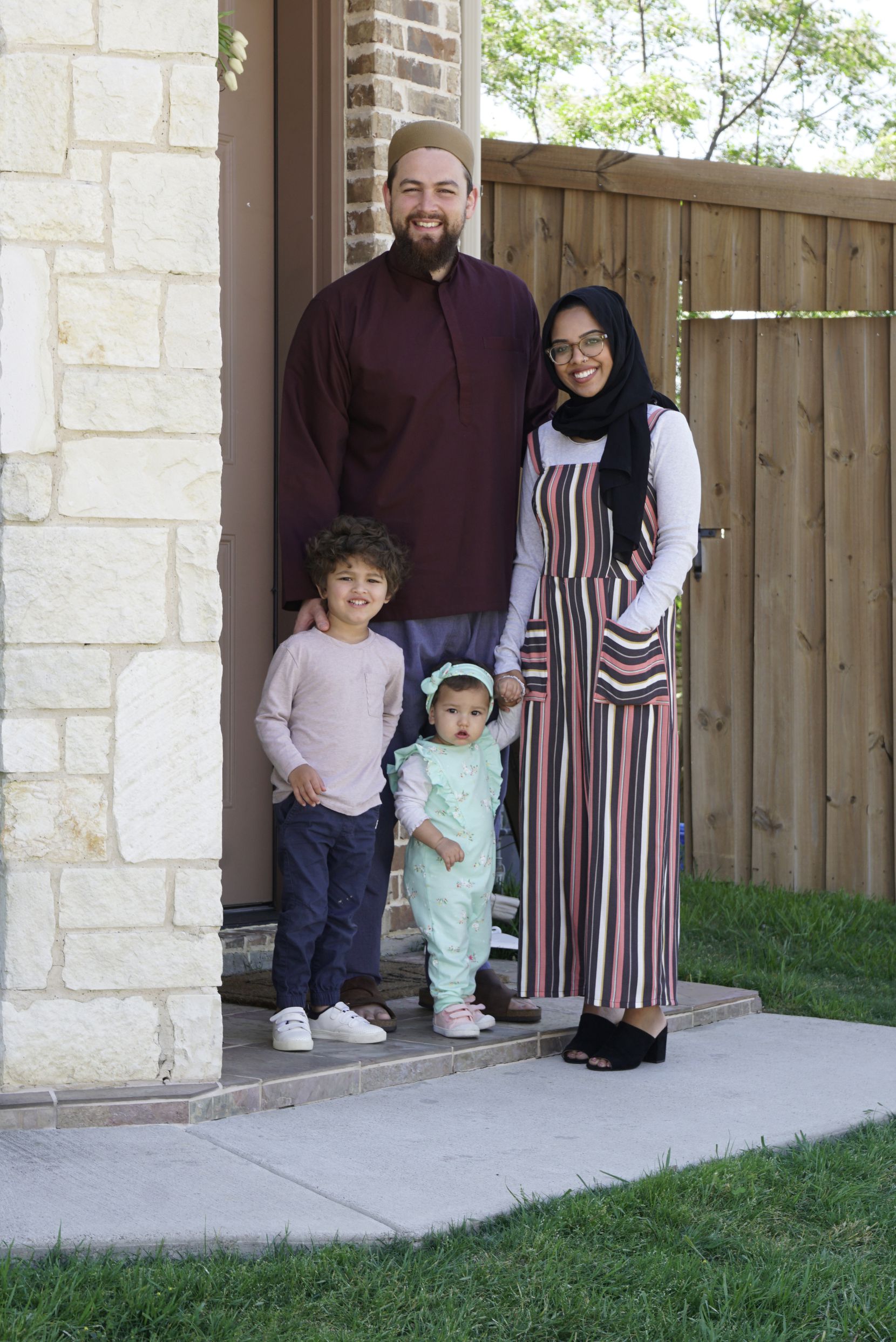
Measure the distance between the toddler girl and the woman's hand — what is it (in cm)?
3

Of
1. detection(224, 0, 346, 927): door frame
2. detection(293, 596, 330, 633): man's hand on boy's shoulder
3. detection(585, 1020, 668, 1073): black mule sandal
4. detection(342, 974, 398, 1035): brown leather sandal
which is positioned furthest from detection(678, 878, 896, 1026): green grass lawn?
detection(293, 596, 330, 633): man's hand on boy's shoulder

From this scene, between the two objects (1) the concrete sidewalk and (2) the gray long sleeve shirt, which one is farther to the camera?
(2) the gray long sleeve shirt

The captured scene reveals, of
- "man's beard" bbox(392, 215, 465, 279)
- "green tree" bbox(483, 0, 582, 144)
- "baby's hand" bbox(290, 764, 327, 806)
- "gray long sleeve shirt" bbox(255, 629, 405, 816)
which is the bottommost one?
"baby's hand" bbox(290, 764, 327, 806)

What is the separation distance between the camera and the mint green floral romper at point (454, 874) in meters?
3.79

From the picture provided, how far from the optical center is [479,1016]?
3.83 metres

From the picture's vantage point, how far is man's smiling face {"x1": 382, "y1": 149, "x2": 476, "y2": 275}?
12.4ft

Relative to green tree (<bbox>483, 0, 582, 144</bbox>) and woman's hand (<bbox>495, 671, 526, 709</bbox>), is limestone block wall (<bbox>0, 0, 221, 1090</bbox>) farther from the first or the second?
green tree (<bbox>483, 0, 582, 144</bbox>)

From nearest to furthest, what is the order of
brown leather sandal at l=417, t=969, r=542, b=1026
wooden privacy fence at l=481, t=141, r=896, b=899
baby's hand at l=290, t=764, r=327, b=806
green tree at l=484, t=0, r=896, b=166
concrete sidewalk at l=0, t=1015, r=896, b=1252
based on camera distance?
concrete sidewalk at l=0, t=1015, r=896, b=1252
baby's hand at l=290, t=764, r=327, b=806
brown leather sandal at l=417, t=969, r=542, b=1026
wooden privacy fence at l=481, t=141, r=896, b=899
green tree at l=484, t=0, r=896, b=166

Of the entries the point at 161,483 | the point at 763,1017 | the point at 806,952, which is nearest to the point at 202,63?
the point at 161,483

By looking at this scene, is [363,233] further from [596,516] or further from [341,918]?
[341,918]

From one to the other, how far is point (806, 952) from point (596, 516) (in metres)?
1.98

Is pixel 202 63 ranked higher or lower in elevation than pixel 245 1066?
higher

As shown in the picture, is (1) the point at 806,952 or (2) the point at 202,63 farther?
(1) the point at 806,952

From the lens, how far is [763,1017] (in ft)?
14.0
